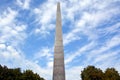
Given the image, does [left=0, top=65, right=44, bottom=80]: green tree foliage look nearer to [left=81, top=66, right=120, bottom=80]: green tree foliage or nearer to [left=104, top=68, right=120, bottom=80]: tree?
[left=81, top=66, right=120, bottom=80]: green tree foliage

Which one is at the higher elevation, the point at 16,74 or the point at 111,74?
the point at 111,74

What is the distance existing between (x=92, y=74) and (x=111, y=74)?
3953mm

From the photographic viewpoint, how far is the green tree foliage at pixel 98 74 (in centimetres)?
5675

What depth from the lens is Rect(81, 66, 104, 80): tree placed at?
5704 centimetres

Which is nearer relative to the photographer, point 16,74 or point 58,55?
point 58,55

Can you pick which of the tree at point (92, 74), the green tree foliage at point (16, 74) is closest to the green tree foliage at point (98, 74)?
the tree at point (92, 74)

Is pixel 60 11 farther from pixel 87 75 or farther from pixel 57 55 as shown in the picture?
pixel 87 75

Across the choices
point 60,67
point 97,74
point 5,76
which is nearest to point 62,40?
point 60,67

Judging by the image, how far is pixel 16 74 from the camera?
50531 millimetres

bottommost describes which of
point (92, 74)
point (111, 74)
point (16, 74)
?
point (16, 74)

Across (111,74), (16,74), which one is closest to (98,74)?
(111,74)

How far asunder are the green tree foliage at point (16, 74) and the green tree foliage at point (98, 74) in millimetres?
10799

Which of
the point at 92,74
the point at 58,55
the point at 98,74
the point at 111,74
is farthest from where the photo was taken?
the point at 92,74

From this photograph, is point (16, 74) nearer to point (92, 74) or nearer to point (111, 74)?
point (92, 74)
